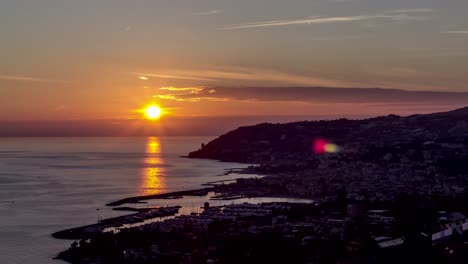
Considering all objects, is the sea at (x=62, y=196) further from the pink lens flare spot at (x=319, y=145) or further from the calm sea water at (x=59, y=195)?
the pink lens flare spot at (x=319, y=145)

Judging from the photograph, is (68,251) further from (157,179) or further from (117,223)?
(157,179)

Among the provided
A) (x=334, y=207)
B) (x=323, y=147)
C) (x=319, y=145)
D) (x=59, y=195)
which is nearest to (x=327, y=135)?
(x=319, y=145)

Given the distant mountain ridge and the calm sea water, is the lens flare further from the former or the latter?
the calm sea water

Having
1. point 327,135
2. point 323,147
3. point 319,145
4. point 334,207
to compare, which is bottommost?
point 334,207

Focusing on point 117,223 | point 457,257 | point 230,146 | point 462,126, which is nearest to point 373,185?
point 117,223

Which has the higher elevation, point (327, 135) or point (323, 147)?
point (327, 135)

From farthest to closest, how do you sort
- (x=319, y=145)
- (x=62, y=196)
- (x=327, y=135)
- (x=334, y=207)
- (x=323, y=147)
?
(x=327, y=135) < (x=319, y=145) < (x=323, y=147) < (x=62, y=196) < (x=334, y=207)

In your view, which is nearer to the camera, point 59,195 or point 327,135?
point 59,195

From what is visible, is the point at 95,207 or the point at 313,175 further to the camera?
the point at 313,175

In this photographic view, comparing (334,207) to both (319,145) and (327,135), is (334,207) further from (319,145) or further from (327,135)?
(327,135)

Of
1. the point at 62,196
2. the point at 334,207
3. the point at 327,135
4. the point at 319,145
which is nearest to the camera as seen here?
the point at 334,207
